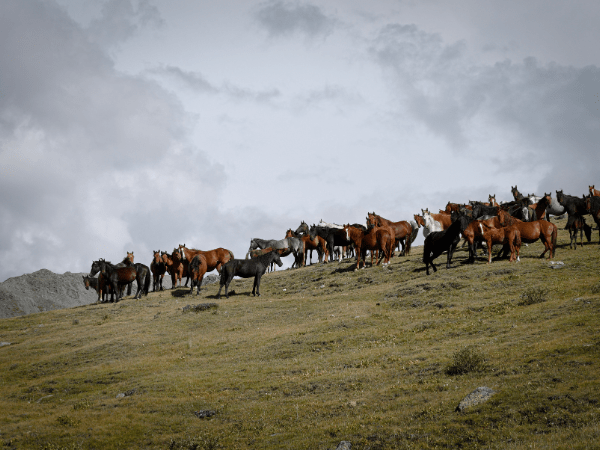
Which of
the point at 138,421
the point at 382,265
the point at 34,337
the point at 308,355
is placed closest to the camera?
the point at 138,421

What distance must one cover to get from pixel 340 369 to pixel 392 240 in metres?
20.7

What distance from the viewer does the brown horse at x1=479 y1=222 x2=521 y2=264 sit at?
94.1ft

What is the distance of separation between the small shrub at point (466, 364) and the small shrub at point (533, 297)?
698 centimetres

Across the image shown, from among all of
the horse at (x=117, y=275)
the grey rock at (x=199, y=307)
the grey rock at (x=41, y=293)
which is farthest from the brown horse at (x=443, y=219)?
the grey rock at (x=41, y=293)

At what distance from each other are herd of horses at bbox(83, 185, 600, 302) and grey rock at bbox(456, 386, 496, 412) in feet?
59.5

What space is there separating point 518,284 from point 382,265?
12916 mm

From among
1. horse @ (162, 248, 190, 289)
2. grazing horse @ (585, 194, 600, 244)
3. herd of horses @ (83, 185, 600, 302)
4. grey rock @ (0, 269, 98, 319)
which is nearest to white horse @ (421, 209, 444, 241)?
herd of horses @ (83, 185, 600, 302)

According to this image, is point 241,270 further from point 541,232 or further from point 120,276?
point 541,232

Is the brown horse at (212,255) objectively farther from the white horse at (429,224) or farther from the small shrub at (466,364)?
the small shrub at (466,364)

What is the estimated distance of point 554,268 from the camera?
83.2ft

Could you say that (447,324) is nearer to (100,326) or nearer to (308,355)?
(308,355)

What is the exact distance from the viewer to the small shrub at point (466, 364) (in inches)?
553

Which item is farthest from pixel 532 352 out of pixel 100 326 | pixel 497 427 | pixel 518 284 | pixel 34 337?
pixel 34 337

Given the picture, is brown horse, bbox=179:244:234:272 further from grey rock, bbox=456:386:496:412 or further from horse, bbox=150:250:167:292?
grey rock, bbox=456:386:496:412
